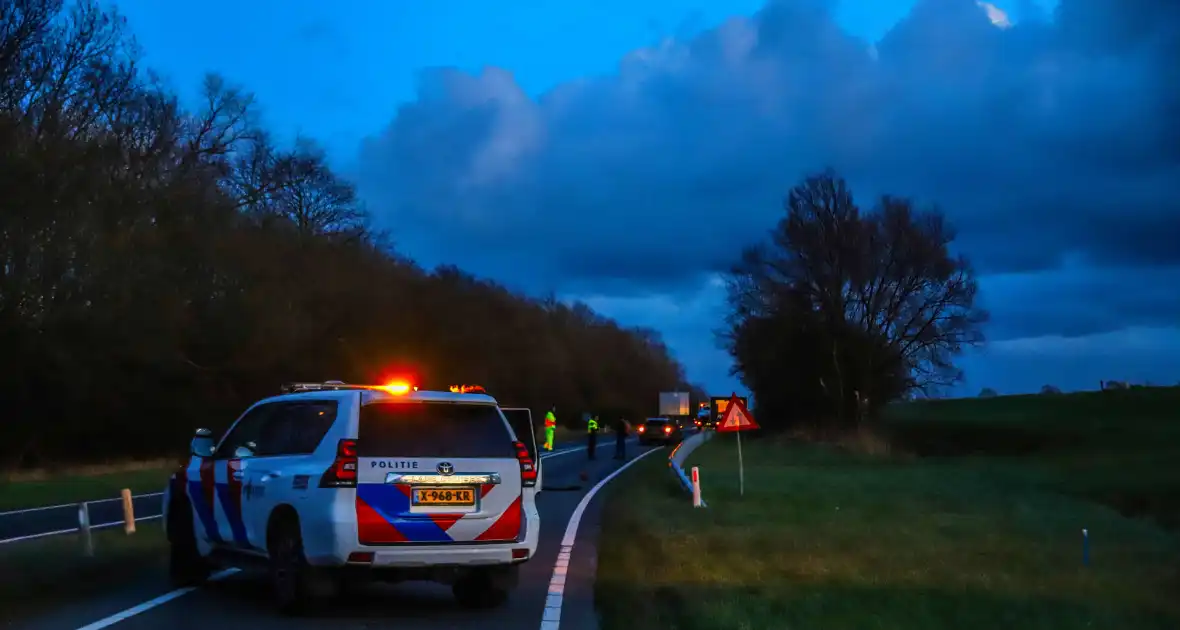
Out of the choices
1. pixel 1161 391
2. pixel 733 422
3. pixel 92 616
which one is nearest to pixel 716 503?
pixel 733 422

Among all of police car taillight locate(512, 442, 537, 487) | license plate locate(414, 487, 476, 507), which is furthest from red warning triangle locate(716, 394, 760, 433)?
license plate locate(414, 487, 476, 507)

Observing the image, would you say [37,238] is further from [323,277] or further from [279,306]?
[323,277]

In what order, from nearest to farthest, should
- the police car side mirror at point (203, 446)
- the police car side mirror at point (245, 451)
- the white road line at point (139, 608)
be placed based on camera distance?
the white road line at point (139, 608) < the police car side mirror at point (245, 451) < the police car side mirror at point (203, 446)

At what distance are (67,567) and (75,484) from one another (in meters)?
18.7

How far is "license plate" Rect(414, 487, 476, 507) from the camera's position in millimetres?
10109

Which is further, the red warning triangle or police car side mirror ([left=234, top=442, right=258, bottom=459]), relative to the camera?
the red warning triangle

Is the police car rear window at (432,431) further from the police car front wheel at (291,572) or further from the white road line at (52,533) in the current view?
the white road line at (52,533)

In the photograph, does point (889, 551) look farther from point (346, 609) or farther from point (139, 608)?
point (139, 608)

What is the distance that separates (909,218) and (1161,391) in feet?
122

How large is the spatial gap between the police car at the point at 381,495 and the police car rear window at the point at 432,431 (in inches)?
0.4

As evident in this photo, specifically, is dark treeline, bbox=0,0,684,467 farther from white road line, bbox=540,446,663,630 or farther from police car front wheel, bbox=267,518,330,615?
police car front wheel, bbox=267,518,330,615

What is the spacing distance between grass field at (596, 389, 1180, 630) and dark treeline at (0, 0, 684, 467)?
11.3 metres

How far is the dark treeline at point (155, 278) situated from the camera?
35.4m

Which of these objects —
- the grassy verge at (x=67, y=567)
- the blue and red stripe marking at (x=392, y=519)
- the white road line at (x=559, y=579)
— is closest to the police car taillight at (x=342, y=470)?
the blue and red stripe marking at (x=392, y=519)
